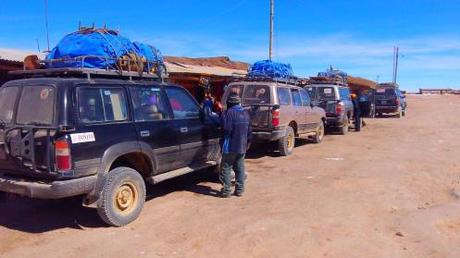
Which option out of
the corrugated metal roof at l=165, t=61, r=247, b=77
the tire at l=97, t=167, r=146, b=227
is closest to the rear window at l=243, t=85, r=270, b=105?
the corrugated metal roof at l=165, t=61, r=247, b=77

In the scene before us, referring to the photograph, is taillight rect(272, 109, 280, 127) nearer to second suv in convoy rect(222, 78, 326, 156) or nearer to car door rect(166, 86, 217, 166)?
second suv in convoy rect(222, 78, 326, 156)

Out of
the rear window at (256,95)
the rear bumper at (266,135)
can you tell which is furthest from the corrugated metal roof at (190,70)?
the rear bumper at (266,135)

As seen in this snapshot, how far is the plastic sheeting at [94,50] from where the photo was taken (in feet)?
22.9

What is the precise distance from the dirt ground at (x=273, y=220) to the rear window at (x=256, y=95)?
77.8 inches

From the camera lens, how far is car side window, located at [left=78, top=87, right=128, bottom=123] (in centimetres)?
600

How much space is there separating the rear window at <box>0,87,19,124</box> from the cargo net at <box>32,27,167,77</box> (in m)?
0.81

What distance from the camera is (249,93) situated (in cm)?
1209

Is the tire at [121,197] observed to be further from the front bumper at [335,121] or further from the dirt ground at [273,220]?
the front bumper at [335,121]

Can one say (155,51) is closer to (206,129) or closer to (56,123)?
(206,129)

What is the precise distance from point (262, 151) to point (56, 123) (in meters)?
8.42

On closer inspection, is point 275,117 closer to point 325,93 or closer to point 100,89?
point 100,89

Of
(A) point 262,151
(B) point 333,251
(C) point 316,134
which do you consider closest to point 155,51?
(B) point 333,251

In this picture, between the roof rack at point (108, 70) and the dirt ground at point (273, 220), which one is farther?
the roof rack at point (108, 70)

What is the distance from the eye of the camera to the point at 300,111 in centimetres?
1359
